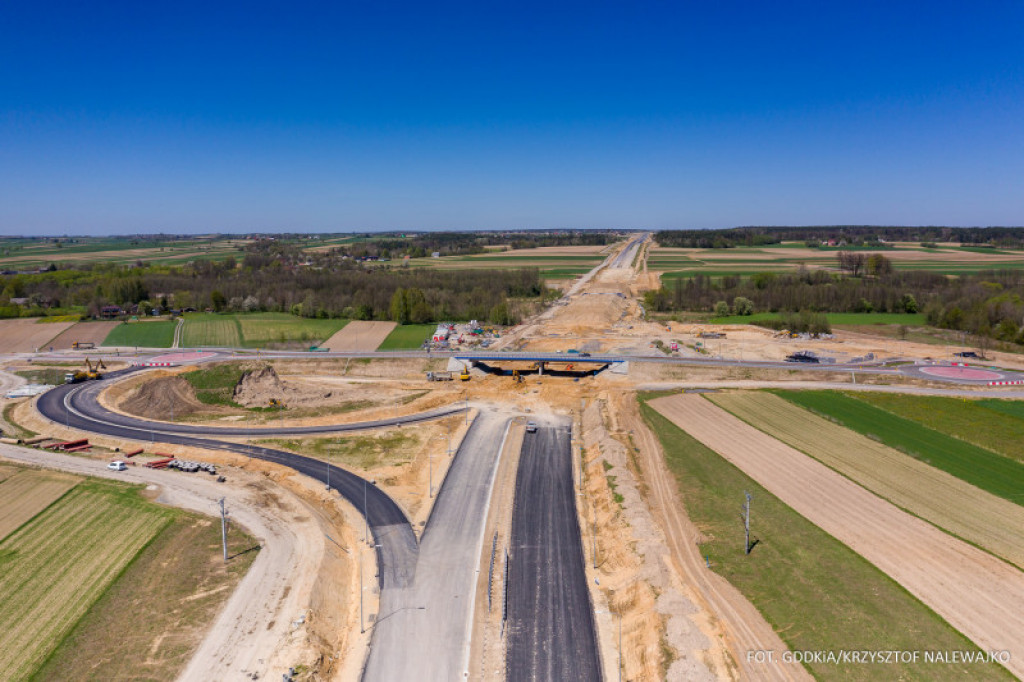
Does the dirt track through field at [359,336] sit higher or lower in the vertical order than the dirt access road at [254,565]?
higher

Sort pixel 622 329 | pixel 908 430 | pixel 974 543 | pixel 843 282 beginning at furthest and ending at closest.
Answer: pixel 843 282
pixel 622 329
pixel 908 430
pixel 974 543

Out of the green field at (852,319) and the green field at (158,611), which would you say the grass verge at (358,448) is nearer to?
the green field at (158,611)

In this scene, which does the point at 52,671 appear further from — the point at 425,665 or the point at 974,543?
the point at 974,543

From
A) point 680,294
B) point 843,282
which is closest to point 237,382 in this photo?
point 680,294

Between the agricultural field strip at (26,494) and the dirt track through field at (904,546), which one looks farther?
the agricultural field strip at (26,494)

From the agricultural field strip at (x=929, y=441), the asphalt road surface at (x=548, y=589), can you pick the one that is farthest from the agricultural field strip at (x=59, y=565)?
the agricultural field strip at (x=929, y=441)

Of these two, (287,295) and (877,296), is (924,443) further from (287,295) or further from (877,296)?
(287,295)

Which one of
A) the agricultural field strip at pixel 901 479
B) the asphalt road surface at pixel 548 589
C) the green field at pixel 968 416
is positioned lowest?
the asphalt road surface at pixel 548 589
